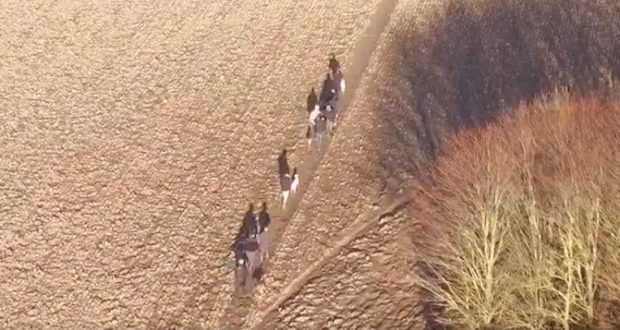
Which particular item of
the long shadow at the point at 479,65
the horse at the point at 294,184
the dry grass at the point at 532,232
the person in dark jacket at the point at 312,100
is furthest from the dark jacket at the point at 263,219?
the person in dark jacket at the point at 312,100

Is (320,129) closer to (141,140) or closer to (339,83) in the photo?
(339,83)

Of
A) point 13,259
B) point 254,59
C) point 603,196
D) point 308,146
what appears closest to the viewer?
point 603,196

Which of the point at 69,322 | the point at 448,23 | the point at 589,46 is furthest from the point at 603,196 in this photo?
the point at 448,23

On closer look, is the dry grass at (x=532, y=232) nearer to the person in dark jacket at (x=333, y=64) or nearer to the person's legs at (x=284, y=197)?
the person's legs at (x=284, y=197)

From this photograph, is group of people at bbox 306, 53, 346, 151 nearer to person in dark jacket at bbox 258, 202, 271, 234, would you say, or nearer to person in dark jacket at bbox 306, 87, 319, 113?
person in dark jacket at bbox 306, 87, 319, 113

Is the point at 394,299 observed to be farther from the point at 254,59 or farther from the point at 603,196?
the point at 254,59

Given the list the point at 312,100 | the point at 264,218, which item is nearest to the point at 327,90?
the point at 312,100
